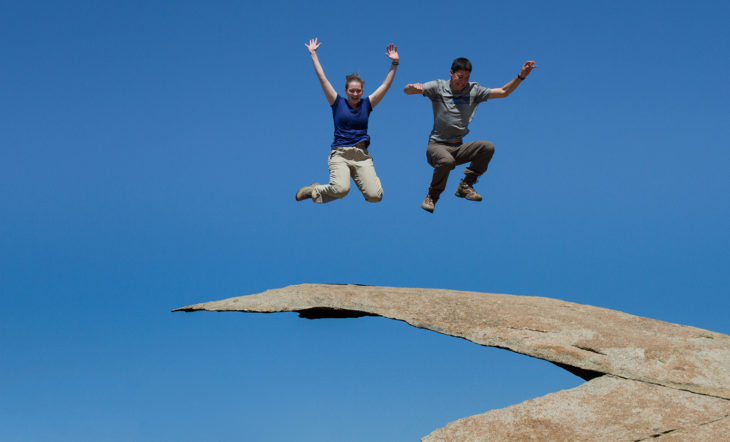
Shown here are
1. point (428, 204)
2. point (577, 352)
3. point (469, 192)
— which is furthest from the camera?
point (469, 192)

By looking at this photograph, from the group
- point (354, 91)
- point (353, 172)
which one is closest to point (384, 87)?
point (354, 91)

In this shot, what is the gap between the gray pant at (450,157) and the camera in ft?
32.6

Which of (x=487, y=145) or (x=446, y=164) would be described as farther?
(x=487, y=145)

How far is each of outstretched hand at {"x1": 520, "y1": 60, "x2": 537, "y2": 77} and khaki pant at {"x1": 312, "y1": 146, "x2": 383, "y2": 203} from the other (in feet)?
8.04

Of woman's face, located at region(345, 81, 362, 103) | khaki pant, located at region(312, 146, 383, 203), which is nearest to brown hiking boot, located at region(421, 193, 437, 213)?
khaki pant, located at region(312, 146, 383, 203)

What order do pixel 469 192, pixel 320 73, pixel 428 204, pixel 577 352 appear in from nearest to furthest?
pixel 577 352, pixel 320 73, pixel 428 204, pixel 469 192

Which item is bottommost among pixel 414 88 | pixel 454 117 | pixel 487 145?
pixel 487 145

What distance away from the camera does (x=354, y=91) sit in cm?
962

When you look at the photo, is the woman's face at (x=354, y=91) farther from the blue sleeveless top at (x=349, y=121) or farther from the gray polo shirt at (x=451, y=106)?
the gray polo shirt at (x=451, y=106)

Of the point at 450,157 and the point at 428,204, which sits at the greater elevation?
the point at 450,157

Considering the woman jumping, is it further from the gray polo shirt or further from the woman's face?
the gray polo shirt

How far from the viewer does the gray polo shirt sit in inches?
393

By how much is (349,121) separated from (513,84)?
7.83 ft

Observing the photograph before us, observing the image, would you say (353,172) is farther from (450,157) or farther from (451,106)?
(451,106)
